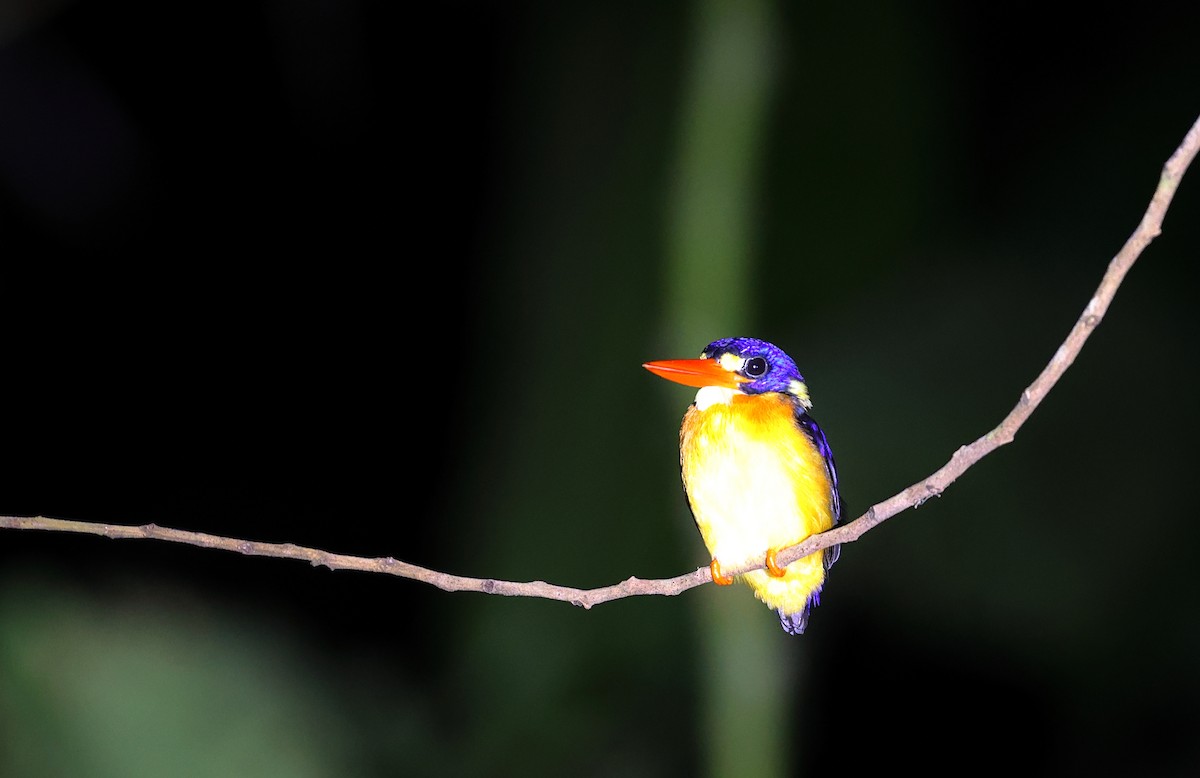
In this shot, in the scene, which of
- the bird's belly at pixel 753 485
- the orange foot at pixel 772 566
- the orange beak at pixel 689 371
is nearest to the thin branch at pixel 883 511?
the orange foot at pixel 772 566

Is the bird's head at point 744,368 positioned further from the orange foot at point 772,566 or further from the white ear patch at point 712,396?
the orange foot at point 772,566

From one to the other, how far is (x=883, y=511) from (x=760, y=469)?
0.43 m

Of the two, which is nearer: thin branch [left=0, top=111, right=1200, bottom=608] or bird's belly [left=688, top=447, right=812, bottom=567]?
thin branch [left=0, top=111, right=1200, bottom=608]

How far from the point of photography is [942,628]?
1383 millimetres

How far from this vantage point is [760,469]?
109cm

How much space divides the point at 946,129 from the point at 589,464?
55 cm

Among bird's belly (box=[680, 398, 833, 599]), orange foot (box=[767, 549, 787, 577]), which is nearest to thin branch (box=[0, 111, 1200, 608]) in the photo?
orange foot (box=[767, 549, 787, 577])

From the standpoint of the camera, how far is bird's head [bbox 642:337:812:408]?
2.64 ft

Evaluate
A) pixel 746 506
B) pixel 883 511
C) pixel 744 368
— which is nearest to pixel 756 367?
pixel 744 368

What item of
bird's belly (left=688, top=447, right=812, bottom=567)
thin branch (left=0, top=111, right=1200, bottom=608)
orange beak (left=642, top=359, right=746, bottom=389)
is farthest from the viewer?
bird's belly (left=688, top=447, right=812, bottom=567)

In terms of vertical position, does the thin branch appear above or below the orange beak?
below

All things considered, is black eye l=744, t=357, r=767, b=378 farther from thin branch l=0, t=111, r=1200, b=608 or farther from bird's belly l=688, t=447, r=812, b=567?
thin branch l=0, t=111, r=1200, b=608

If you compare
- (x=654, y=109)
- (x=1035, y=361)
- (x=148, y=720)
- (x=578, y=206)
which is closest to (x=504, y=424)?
(x=578, y=206)

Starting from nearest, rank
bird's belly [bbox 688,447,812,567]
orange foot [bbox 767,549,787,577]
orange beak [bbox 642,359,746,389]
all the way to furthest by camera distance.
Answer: orange beak [bbox 642,359,746,389], orange foot [bbox 767,549,787,577], bird's belly [bbox 688,447,812,567]
